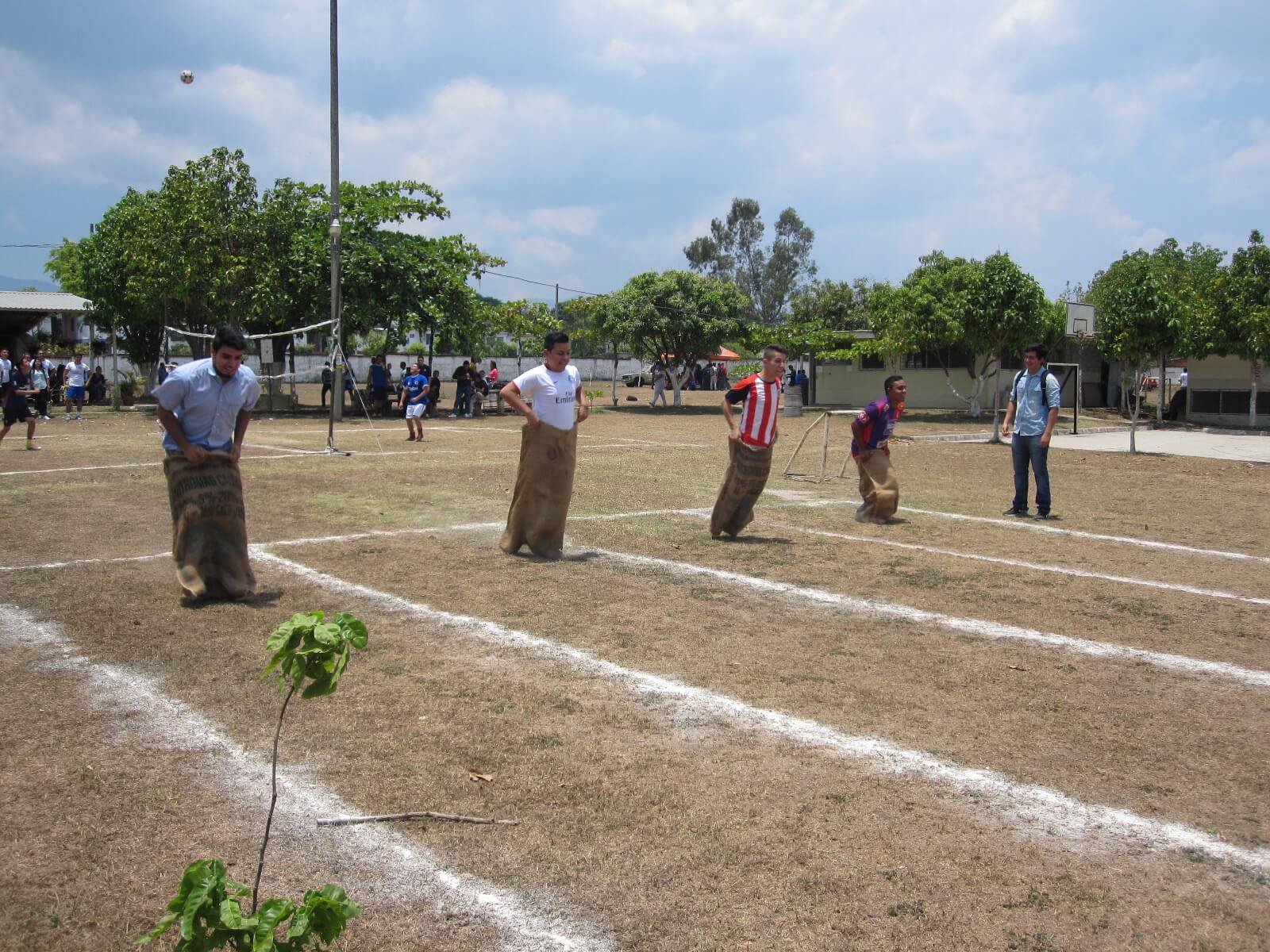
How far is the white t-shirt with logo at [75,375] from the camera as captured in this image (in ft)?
94.5

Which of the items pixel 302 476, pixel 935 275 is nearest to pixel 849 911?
pixel 302 476

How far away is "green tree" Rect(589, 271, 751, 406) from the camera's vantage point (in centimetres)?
3597

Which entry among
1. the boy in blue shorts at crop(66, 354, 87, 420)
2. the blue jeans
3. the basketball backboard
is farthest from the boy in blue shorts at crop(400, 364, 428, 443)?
the basketball backboard

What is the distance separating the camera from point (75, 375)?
95.8 ft

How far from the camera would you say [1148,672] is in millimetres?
5973

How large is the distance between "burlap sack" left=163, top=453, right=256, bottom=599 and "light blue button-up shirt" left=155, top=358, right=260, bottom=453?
13 cm

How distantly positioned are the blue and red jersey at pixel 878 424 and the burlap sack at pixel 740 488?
5.41 ft

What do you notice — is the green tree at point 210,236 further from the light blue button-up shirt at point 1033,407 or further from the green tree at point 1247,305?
the green tree at point 1247,305

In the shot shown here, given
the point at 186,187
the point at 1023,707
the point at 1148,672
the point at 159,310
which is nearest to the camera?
the point at 1023,707

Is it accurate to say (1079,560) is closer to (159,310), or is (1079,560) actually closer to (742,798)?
(742,798)

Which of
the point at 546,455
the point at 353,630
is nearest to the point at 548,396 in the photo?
the point at 546,455

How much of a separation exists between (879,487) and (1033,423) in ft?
6.89

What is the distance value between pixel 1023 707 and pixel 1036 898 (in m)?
1.95

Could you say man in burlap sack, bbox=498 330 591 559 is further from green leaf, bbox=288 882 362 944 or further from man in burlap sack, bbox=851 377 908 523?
green leaf, bbox=288 882 362 944
